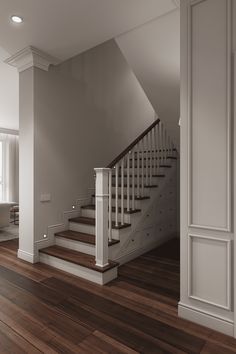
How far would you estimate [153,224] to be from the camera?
3.97 metres

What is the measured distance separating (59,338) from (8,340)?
1.22 feet

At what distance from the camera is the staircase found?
9.13 ft

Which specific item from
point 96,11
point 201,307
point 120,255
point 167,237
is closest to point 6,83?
point 96,11

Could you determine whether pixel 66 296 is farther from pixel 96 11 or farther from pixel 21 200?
pixel 96 11

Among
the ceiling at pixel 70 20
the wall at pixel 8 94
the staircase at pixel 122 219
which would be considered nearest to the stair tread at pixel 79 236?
the staircase at pixel 122 219

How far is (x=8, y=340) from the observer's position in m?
1.78

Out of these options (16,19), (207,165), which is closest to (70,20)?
(16,19)

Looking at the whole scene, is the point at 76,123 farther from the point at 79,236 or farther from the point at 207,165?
the point at 207,165

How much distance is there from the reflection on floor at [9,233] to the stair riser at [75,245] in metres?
1.73

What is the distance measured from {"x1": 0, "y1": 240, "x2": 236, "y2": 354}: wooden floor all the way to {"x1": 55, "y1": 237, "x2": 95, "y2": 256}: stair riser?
1.33 ft

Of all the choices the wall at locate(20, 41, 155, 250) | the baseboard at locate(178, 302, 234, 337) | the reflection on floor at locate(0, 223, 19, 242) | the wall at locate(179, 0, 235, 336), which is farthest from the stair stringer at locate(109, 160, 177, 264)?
the reflection on floor at locate(0, 223, 19, 242)

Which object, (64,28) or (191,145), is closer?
(191,145)

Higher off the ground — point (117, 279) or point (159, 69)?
point (159, 69)

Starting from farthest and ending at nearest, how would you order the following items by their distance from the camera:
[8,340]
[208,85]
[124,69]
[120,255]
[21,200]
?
[124,69]
[21,200]
[120,255]
[208,85]
[8,340]
